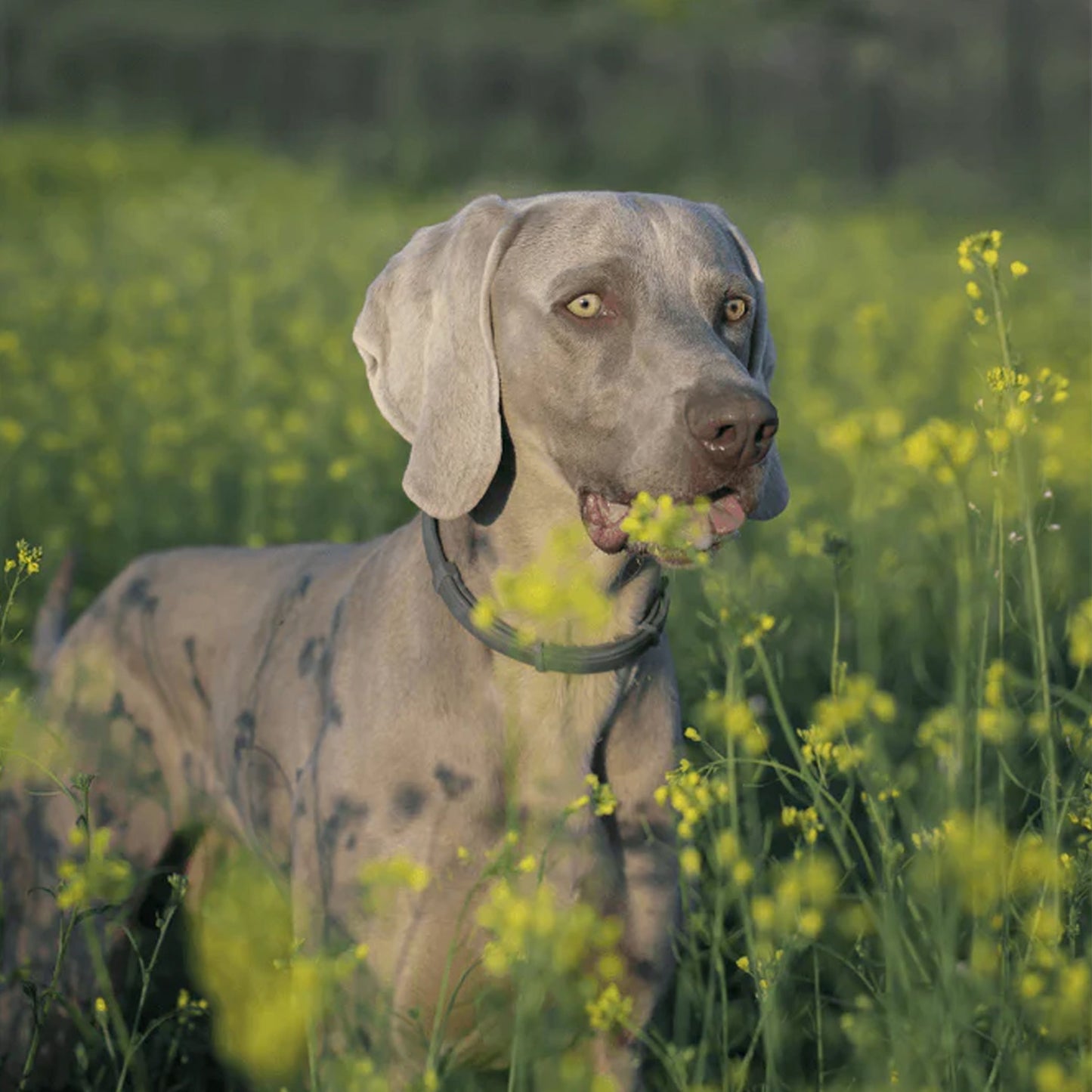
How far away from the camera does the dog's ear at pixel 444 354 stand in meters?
2.84

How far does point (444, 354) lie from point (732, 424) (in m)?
0.59

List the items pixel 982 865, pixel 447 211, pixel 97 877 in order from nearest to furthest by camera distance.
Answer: pixel 982 865 < pixel 97 877 < pixel 447 211

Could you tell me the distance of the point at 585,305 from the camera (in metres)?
2.88

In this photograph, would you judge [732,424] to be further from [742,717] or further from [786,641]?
[786,641]

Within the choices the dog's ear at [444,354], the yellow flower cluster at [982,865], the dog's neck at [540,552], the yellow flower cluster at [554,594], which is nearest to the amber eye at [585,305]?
the dog's ear at [444,354]

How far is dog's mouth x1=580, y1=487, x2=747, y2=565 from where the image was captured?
2.63 metres

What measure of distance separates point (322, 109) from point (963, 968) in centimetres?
2285

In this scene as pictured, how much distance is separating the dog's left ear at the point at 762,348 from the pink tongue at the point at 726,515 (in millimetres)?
236

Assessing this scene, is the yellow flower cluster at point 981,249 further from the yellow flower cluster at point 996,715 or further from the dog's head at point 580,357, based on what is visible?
the yellow flower cluster at point 996,715

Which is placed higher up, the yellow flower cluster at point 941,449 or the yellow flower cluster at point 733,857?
the yellow flower cluster at point 941,449

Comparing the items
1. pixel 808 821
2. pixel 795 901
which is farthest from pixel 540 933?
pixel 808 821

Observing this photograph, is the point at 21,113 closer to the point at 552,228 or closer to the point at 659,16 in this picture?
the point at 659,16

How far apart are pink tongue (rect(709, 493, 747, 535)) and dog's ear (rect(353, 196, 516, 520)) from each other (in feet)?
1.32

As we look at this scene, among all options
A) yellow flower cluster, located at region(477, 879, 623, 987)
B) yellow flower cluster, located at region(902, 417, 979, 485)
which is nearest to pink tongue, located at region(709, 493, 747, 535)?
yellow flower cluster, located at region(902, 417, 979, 485)
